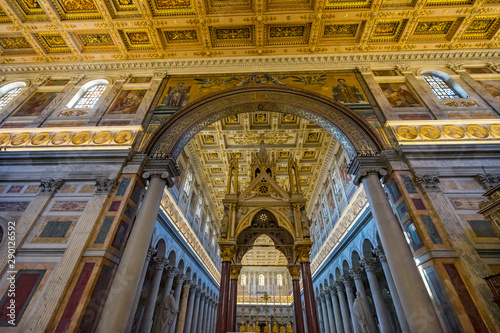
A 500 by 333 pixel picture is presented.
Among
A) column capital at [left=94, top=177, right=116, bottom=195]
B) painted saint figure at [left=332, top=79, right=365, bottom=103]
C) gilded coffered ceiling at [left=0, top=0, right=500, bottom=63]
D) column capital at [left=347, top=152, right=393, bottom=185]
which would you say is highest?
gilded coffered ceiling at [left=0, top=0, right=500, bottom=63]

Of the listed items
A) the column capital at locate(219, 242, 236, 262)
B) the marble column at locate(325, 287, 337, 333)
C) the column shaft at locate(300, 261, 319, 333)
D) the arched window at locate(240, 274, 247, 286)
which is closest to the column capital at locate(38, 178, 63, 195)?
the column capital at locate(219, 242, 236, 262)

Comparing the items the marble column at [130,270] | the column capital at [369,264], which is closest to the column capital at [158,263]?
the marble column at [130,270]

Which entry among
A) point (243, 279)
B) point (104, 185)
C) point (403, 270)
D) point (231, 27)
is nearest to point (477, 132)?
point (403, 270)

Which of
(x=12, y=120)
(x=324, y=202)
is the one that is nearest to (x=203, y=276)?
(x=324, y=202)

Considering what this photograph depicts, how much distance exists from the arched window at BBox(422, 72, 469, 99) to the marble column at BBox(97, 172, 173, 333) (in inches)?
491

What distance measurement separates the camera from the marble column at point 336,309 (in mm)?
15188

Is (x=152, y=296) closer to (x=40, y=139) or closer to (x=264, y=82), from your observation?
(x=40, y=139)

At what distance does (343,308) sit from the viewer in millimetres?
14953

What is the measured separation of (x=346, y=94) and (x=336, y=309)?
14185 millimetres

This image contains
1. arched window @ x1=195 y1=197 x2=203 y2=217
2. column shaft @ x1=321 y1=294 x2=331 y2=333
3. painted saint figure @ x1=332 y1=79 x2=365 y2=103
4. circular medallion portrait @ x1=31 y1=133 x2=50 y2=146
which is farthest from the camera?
arched window @ x1=195 y1=197 x2=203 y2=217

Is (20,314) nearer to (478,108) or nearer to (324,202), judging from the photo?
(478,108)

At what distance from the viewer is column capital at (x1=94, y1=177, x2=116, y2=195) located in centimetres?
765

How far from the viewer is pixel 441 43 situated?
11.4 meters

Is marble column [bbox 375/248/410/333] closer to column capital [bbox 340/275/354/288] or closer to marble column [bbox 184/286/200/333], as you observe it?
column capital [bbox 340/275/354/288]
